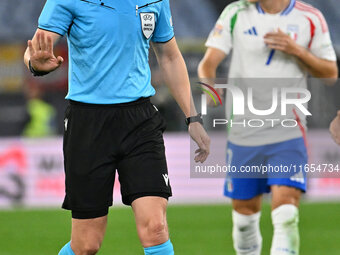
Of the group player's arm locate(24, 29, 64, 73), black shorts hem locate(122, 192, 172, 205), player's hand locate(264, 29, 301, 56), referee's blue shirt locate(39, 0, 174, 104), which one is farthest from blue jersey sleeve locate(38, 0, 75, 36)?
player's hand locate(264, 29, 301, 56)

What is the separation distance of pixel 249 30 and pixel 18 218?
239 inches

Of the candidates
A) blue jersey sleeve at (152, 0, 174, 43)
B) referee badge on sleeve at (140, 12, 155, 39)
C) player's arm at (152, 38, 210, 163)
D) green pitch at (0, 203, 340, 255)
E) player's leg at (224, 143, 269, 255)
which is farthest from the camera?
green pitch at (0, 203, 340, 255)

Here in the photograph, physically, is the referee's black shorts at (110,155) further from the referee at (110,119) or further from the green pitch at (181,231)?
the green pitch at (181,231)

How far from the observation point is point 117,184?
41.3 feet

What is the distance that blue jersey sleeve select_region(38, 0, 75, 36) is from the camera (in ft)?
15.2

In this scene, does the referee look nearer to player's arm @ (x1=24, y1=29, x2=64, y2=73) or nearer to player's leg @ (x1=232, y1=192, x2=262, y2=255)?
player's arm @ (x1=24, y1=29, x2=64, y2=73)

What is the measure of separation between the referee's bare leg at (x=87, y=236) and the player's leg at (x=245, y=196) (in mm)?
1646

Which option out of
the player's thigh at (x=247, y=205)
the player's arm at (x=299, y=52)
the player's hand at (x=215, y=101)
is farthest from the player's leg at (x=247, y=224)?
the player's arm at (x=299, y=52)

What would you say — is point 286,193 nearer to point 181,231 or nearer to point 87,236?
point 87,236

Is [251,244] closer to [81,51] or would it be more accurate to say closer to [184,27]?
[81,51]

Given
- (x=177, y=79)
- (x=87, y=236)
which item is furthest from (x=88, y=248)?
(x=177, y=79)

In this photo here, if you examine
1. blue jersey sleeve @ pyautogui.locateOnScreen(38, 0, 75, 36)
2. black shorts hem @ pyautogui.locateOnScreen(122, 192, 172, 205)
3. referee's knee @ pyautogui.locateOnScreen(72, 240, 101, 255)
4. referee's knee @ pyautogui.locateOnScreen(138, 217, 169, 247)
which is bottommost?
referee's knee @ pyautogui.locateOnScreen(72, 240, 101, 255)

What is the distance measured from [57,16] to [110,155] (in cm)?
86

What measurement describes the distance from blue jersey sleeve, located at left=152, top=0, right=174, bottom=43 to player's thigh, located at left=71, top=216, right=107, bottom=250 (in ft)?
3.73
